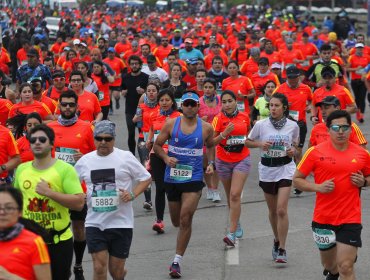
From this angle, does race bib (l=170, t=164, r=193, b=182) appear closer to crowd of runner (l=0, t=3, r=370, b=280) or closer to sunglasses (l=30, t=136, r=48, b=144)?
crowd of runner (l=0, t=3, r=370, b=280)

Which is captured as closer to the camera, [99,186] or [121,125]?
[99,186]

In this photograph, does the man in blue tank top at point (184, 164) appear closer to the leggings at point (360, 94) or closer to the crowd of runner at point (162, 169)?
the crowd of runner at point (162, 169)

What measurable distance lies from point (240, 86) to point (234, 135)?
17.8 ft

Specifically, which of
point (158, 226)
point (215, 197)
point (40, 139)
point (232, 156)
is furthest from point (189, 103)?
point (215, 197)

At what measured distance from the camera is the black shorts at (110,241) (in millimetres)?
9023

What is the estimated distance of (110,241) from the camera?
911 centimetres

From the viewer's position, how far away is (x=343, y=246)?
29.2ft

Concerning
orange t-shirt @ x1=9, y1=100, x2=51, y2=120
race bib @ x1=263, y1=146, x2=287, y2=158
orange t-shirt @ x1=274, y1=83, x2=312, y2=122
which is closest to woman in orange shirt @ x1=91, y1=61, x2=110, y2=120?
orange t-shirt @ x1=274, y1=83, x2=312, y2=122

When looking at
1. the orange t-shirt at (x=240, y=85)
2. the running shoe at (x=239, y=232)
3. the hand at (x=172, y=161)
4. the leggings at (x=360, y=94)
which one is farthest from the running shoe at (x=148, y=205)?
the leggings at (x=360, y=94)

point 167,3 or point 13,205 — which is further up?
point 13,205

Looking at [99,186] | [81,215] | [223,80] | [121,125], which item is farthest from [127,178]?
[121,125]

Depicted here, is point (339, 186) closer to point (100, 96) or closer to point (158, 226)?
point (158, 226)

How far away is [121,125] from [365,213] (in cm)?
1058

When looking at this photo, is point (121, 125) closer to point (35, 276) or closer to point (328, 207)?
point (328, 207)
